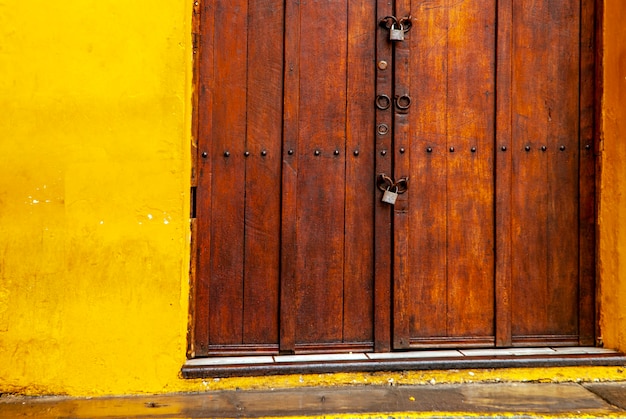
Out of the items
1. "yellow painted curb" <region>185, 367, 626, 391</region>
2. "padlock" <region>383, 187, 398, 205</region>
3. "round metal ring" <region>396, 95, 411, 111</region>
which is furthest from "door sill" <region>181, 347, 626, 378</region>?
"round metal ring" <region>396, 95, 411, 111</region>

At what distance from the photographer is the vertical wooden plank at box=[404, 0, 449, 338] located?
2957mm

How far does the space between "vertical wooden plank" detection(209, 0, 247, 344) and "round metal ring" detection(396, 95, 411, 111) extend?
762 mm

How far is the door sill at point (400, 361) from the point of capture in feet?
8.82

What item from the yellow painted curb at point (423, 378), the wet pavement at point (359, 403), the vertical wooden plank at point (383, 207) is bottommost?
the wet pavement at point (359, 403)

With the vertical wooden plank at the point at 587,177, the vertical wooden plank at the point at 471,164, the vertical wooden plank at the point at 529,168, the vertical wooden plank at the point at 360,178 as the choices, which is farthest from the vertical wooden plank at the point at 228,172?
the vertical wooden plank at the point at 587,177

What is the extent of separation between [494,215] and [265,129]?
1226 mm

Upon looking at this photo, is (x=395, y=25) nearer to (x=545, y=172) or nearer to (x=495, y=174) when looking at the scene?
(x=495, y=174)

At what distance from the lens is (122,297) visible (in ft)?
8.45

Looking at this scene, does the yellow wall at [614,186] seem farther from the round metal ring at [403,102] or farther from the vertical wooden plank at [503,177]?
the round metal ring at [403,102]

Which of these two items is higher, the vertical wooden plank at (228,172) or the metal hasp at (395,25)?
the metal hasp at (395,25)

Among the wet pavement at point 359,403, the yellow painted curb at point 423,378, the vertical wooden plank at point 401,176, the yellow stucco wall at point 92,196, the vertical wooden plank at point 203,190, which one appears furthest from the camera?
the vertical wooden plank at point 401,176

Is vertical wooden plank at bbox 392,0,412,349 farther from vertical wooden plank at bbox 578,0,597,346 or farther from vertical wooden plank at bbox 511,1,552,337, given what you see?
vertical wooden plank at bbox 578,0,597,346

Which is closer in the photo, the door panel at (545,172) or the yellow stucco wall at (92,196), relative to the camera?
the yellow stucco wall at (92,196)

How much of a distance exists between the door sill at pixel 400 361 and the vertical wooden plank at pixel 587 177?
0.18 meters
